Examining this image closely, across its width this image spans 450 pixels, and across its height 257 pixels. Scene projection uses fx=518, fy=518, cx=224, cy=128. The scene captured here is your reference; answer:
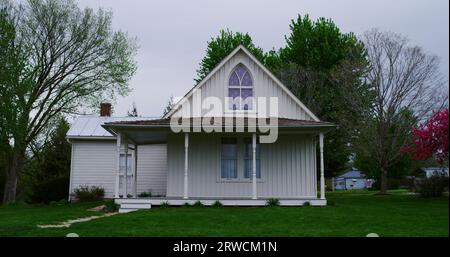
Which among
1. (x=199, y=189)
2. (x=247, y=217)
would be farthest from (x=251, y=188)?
(x=247, y=217)

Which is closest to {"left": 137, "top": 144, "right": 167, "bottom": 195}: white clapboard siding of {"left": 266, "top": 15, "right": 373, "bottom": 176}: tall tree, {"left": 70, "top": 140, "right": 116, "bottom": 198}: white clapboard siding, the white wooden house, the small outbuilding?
{"left": 70, "top": 140, "right": 116, "bottom": 198}: white clapboard siding

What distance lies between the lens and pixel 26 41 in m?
30.2

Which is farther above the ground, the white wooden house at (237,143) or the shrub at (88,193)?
the white wooden house at (237,143)

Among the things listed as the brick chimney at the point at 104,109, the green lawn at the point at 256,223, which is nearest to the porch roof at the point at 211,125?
the green lawn at the point at 256,223

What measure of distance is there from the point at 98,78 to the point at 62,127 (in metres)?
5.85

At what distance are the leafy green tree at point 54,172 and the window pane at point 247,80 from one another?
12.8m

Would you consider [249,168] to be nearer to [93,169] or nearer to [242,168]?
[242,168]

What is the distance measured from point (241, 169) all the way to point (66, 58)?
16.4 meters

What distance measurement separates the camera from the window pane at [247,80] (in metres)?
21.9

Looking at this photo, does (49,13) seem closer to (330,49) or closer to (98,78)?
(98,78)

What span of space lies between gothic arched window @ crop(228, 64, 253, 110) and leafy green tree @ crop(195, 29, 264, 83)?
56.0 feet

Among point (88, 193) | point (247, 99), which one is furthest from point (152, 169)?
point (247, 99)

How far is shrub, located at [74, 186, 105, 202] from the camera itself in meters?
26.5

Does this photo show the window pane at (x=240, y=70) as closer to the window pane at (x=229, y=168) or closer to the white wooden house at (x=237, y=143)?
the white wooden house at (x=237, y=143)
